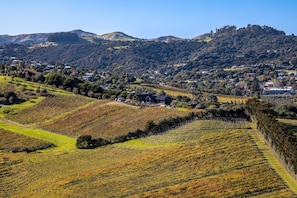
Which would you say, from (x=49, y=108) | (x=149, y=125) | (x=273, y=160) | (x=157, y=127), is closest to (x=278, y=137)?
(x=273, y=160)

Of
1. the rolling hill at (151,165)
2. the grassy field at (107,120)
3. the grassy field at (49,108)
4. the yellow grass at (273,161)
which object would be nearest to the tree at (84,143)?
the rolling hill at (151,165)

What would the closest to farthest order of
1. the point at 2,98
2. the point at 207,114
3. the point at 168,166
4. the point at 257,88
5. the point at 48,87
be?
the point at 168,166
the point at 207,114
the point at 2,98
the point at 48,87
the point at 257,88

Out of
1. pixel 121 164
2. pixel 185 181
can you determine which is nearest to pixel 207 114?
pixel 121 164

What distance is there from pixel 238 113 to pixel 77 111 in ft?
110

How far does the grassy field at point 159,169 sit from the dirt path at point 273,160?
615 mm

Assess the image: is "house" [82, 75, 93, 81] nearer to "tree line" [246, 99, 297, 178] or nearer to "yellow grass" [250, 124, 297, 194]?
"tree line" [246, 99, 297, 178]

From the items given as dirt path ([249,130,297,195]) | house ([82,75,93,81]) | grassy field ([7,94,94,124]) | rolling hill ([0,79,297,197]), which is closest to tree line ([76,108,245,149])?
rolling hill ([0,79,297,197])

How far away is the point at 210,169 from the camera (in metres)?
43.7

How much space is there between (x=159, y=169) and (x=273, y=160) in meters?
12.1

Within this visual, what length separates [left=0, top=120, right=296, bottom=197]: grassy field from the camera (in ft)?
128

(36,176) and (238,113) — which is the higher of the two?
(238,113)

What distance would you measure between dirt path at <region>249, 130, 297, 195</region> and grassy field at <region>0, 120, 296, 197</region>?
0.61 metres

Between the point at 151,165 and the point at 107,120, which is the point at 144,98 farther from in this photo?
the point at 151,165

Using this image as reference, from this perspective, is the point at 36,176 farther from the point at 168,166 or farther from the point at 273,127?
the point at 273,127
